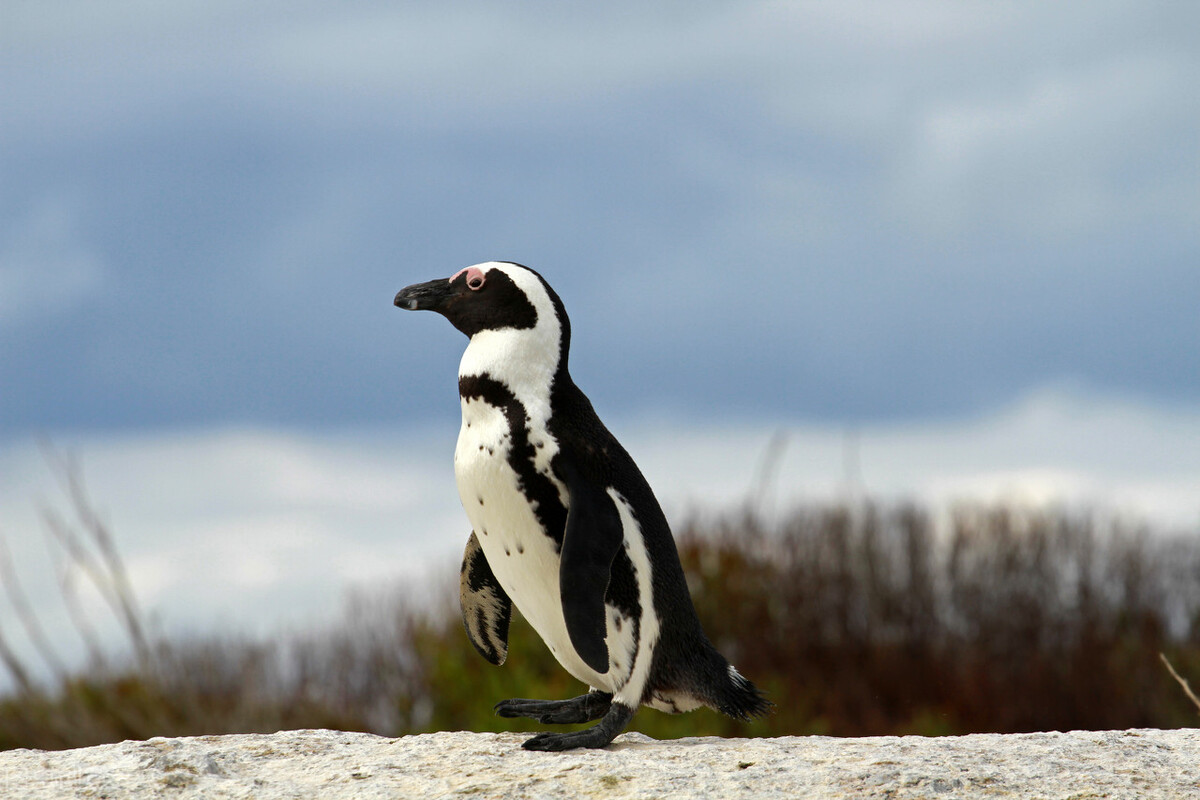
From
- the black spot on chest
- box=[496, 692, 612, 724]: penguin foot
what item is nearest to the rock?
box=[496, 692, 612, 724]: penguin foot

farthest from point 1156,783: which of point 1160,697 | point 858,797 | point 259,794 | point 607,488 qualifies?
point 1160,697

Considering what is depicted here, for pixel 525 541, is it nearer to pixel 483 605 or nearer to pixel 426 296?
pixel 483 605

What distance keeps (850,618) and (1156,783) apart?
11423 mm

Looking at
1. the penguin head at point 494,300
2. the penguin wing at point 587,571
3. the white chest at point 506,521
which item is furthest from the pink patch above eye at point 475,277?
the penguin wing at point 587,571

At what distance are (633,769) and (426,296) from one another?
6.28 ft

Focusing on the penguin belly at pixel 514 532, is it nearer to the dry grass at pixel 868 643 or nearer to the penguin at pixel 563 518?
the penguin at pixel 563 518

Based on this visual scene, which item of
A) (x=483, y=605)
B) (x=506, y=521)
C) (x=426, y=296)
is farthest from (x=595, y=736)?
(x=426, y=296)

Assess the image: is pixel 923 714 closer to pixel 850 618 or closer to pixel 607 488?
pixel 850 618

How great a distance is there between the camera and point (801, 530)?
15516 millimetres

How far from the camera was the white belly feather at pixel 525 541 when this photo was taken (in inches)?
165

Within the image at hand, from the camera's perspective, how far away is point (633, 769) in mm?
3953

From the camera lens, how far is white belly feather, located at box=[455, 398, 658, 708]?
165 inches

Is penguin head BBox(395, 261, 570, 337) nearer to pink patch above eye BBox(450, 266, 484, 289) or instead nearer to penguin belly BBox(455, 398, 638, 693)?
pink patch above eye BBox(450, 266, 484, 289)

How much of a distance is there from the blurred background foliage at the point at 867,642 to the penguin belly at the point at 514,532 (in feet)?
22.2
